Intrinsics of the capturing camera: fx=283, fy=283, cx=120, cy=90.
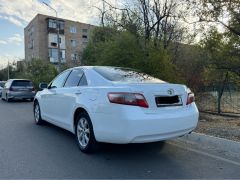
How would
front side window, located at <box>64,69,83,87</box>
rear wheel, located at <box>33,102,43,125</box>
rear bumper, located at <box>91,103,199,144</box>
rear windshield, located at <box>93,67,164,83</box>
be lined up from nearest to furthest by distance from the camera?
rear bumper, located at <box>91,103,199,144</box> < rear windshield, located at <box>93,67,164,83</box> < front side window, located at <box>64,69,83,87</box> < rear wheel, located at <box>33,102,43,125</box>

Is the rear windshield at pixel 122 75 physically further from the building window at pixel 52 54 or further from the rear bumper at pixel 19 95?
the building window at pixel 52 54

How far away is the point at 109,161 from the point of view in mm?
4777

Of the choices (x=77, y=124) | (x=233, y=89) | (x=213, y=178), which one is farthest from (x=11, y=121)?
(x=233, y=89)

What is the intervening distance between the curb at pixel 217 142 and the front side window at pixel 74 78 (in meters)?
2.60

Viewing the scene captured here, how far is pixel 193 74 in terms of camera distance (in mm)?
11445

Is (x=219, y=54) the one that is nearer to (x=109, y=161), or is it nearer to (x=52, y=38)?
(x=109, y=161)

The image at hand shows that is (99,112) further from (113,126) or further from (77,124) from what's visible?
(77,124)

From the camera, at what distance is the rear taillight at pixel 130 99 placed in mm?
4449

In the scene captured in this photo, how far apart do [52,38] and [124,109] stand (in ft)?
179

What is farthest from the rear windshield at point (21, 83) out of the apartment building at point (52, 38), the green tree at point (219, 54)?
the apartment building at point (52, 38)

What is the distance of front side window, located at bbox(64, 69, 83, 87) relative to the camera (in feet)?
19.7

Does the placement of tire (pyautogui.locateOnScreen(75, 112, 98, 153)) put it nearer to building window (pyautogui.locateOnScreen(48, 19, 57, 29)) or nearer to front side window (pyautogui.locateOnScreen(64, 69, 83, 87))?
front side window (pyautogui.locateOnScreen(64, 69, 83, 87))

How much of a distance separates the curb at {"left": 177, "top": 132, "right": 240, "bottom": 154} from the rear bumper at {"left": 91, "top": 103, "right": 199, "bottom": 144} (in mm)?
1013

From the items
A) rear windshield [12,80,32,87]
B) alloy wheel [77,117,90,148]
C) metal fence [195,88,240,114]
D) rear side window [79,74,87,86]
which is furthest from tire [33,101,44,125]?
rear windshield [12,80,32,87]
